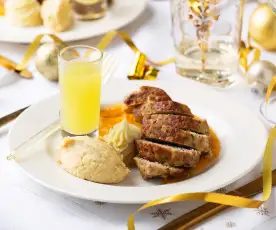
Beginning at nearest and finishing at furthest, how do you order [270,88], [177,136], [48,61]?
1. [177,136]
2. [270,88]
3. [48,61]

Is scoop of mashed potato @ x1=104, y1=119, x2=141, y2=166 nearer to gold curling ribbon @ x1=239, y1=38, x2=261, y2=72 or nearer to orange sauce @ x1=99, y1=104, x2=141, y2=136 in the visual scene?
orange sauce @ x1=99, y1=104, x2=141, y2=136

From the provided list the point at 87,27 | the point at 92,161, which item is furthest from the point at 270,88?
the point at 87,27

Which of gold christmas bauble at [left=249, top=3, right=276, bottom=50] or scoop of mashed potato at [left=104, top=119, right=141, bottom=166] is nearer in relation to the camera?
scoop of mashed potato at [left=104, top=119, right=141, bottom=166]

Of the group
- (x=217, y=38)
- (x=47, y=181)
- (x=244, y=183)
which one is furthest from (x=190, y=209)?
(x=217, y=38)

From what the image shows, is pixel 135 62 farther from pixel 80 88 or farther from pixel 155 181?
pixel 155 181

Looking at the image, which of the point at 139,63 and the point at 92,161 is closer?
the point at 92,161

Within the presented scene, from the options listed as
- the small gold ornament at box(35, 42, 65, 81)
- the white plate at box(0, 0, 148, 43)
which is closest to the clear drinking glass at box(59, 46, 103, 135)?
the small gold ornament at box(35, 42, 65, 81)
